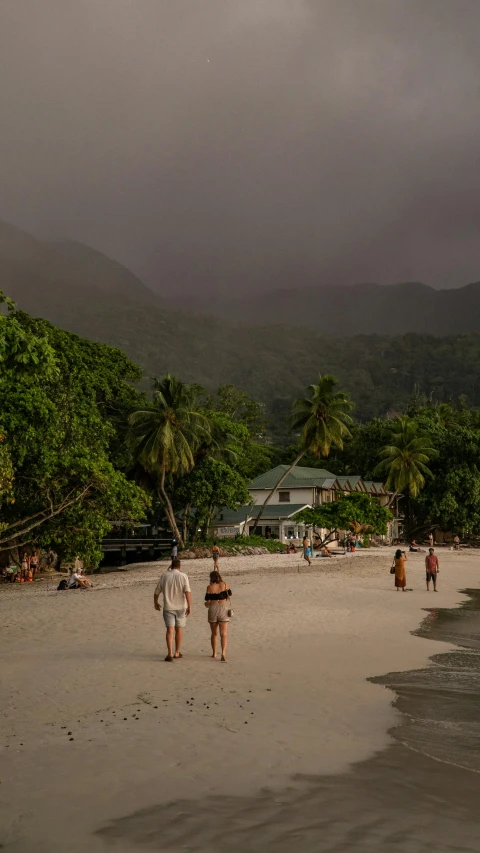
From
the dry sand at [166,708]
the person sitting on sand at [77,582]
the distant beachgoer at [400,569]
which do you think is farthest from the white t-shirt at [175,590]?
the person sitting on sand at [77,582]

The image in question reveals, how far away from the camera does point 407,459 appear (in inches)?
2511

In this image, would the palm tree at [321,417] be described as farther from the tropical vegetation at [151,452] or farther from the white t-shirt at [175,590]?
the white t-shirt at [175,590]

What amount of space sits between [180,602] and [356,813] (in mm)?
5792

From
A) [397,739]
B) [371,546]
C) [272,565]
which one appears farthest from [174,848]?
[371,546]

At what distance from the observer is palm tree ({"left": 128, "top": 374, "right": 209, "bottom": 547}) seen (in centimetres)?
4169

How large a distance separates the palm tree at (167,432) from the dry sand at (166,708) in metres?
23.4

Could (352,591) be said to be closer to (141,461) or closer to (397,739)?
(397,739)

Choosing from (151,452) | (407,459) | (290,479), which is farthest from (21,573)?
(407,459)

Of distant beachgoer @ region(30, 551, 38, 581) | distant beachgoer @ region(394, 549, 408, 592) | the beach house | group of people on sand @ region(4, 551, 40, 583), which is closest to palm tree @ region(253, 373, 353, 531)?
the beach house

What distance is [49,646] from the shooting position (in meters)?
12.7

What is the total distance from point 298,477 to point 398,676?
5043 centimetres

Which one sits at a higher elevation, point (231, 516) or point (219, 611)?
point (231, 516)

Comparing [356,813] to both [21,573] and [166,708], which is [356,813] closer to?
[166,708]

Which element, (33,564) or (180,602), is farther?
(33,564)
